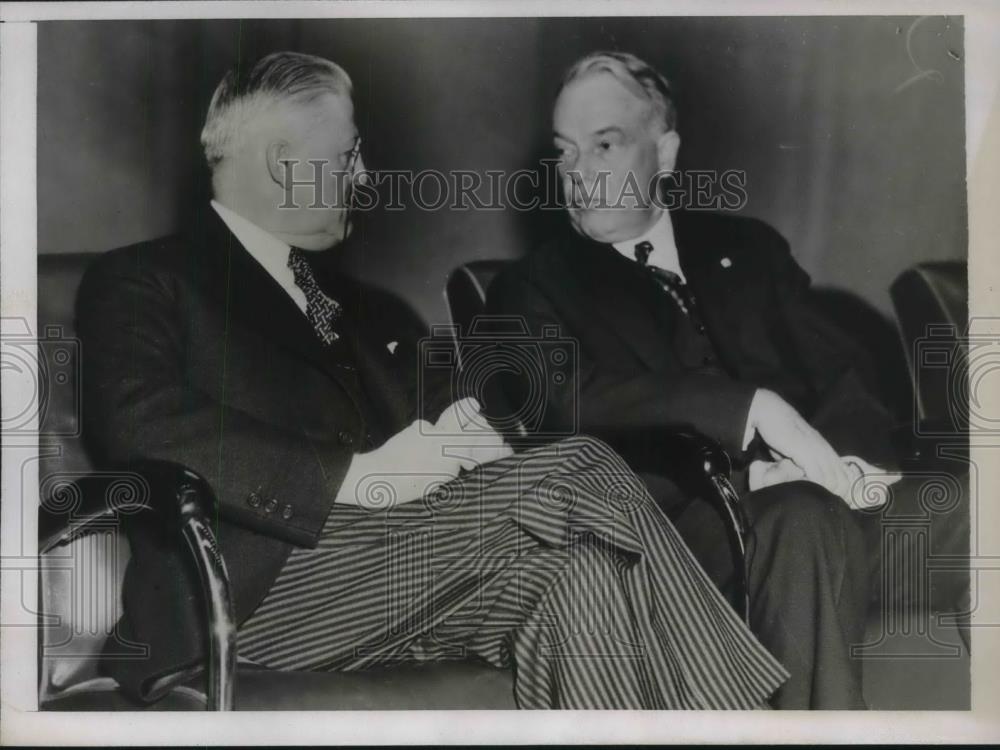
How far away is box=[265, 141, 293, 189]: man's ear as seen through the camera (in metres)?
2.49

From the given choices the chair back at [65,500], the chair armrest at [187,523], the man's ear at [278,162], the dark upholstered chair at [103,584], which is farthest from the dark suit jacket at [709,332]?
the chair back at [65,500]

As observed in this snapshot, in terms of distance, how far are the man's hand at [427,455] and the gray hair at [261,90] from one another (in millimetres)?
926

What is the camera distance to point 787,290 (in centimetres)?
253

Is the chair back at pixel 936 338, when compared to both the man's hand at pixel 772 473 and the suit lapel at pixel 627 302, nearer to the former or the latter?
the man's hand at pixel 772 473

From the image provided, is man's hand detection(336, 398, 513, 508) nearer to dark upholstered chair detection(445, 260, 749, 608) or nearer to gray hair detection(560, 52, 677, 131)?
dark upholstered chair detection(445, 260, 749, 608)

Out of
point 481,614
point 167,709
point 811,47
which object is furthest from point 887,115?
point 167,709

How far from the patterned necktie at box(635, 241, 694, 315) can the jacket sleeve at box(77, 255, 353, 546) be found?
98 cm

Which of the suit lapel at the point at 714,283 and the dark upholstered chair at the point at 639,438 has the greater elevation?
the suit lapel at the point at 714,283

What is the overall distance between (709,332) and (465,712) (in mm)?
1253

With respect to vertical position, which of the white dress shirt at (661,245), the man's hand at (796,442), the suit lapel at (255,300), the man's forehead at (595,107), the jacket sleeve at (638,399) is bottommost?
the man's hand at (796,442)

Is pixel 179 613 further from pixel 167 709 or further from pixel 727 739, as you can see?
pixel 727 739

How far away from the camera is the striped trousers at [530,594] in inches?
94.6

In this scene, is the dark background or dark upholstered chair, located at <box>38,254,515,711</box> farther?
the dark background

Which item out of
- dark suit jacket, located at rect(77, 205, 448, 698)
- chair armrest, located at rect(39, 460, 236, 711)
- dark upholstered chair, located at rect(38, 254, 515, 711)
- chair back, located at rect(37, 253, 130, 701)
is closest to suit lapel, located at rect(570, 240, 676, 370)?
dark suit jacket, located at rect(77, 205, 448, 698)
